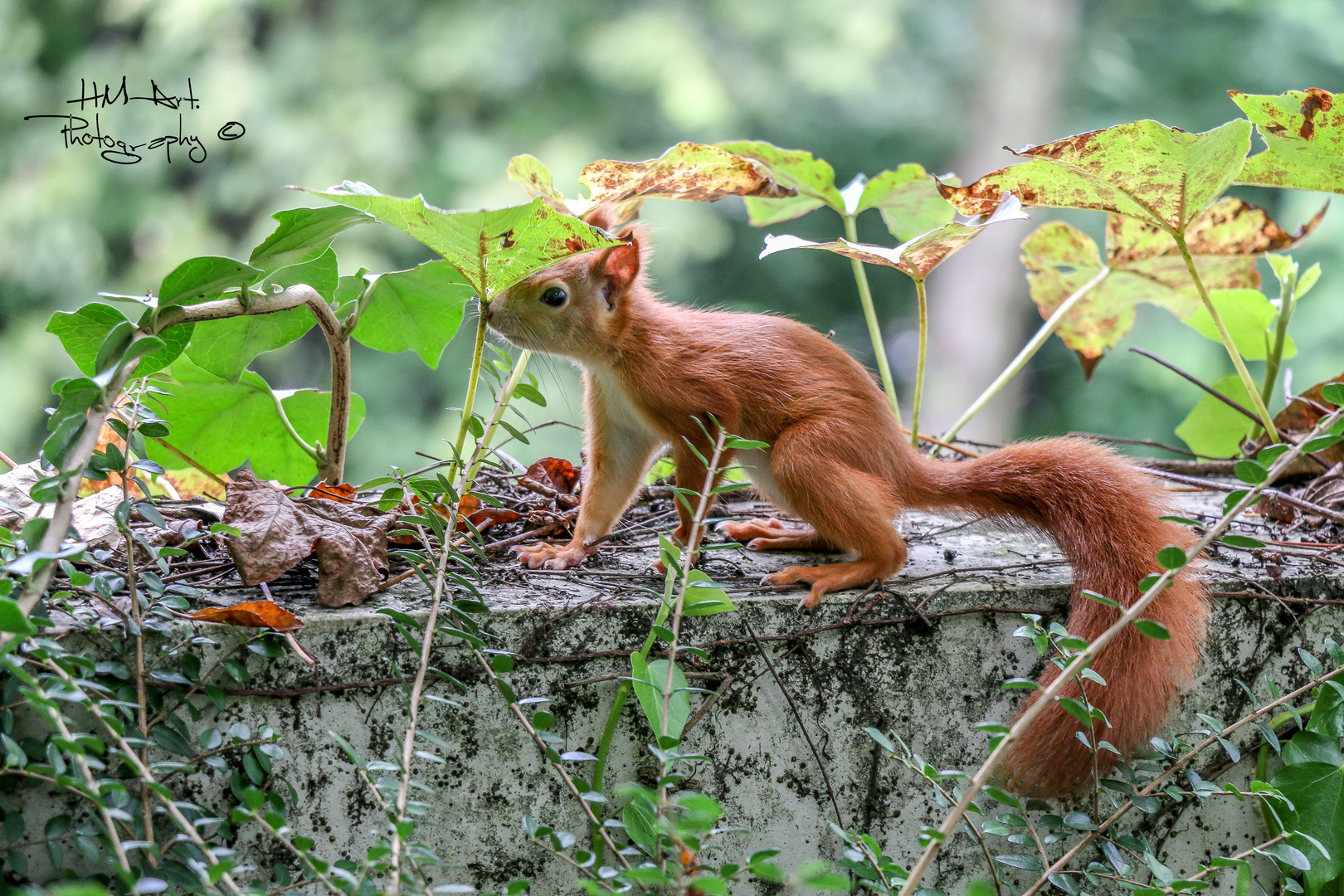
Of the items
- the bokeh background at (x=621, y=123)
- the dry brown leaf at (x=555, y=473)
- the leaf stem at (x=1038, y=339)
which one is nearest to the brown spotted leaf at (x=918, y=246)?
the leaf stem at (x=1038, y=339)

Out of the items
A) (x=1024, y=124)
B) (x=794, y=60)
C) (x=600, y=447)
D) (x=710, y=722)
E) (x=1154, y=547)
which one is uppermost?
(x=794, y=60)

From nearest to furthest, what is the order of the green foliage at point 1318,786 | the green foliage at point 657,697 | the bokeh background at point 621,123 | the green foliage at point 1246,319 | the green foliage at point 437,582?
the green foliage at point 437,582, the green foliage at point 657,697, the green foliage at point 1318,786, the green foliage at point 1246,319, the bokeh background at point 621,123

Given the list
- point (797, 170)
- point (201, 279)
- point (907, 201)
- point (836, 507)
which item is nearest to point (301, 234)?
point (201, 279)

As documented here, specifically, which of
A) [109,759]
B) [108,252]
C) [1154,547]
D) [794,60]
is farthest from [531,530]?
[794,60]

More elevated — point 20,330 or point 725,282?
point 725,282

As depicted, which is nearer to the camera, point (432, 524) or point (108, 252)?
point (432, 524)

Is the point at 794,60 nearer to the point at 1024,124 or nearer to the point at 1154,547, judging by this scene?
the point at 1024,124

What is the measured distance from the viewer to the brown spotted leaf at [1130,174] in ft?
3.41

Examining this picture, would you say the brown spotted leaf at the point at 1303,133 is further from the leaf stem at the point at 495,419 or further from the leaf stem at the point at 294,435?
the leaf stem at the point at 294,435

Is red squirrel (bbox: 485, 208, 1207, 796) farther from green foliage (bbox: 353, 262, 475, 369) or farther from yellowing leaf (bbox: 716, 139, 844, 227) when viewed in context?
yellowing leaf (bbox: 716, 139, 844, 227)

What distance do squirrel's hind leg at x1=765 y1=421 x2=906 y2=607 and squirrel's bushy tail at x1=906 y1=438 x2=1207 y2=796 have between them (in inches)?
4.1

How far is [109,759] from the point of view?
0.81 metres

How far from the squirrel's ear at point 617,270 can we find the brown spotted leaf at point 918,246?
24cm

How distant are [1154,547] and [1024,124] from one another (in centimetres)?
425
